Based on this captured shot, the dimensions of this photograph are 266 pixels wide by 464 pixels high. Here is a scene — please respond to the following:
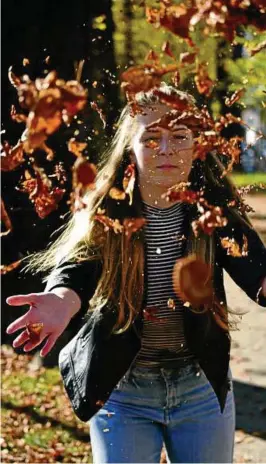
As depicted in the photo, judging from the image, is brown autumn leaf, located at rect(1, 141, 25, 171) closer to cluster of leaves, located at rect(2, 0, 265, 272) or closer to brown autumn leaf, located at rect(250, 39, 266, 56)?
cluster of leaves, located at rect(2, 0, 265, 272)

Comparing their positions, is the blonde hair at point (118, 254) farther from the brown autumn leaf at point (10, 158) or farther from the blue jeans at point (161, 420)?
the brown autumn leaf at point (10, 158)

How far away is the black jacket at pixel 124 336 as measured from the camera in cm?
311

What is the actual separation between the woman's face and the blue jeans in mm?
683

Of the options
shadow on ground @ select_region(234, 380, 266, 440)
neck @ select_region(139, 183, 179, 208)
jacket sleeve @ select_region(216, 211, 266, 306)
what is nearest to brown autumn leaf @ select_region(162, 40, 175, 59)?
neck @ select_region(139, 183, 179, 208)

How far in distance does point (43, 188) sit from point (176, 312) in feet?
4.44

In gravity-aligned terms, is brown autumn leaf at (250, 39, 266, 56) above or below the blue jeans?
above

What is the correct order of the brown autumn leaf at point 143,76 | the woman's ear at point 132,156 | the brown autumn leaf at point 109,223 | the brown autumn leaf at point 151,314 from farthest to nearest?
the woman's ear at point 132,156, the brown autumn leaf at point 151,314, the brown autumn leaf at point 109,223, the brown autumn leaf at point 143,76

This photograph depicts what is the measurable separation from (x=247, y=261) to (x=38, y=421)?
4102 mm

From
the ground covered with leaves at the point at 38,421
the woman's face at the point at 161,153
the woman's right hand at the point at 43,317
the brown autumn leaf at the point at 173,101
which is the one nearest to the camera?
the brown autumn leaf at the point at 173,101

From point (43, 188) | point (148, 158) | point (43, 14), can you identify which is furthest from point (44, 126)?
point (43, 14)

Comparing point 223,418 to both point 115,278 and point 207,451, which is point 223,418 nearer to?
point 207,451

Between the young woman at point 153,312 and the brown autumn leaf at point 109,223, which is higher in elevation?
the brown autumn leaf at point 109,223

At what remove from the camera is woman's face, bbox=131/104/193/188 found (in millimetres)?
3027

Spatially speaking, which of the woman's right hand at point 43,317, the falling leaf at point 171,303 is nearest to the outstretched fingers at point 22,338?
the woman's right hand at point 43,317
